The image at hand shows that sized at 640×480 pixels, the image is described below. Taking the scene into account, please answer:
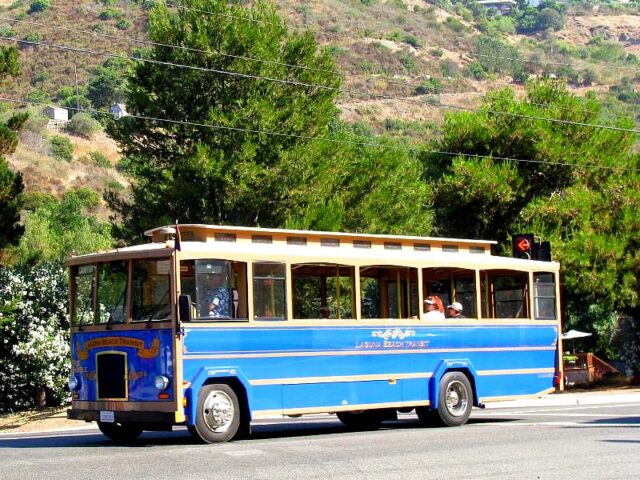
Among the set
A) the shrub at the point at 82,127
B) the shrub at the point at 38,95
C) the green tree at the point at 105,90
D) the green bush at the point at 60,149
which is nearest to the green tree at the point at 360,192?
the green bush at the point at 60,149

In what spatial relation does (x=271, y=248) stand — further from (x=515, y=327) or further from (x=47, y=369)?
(x=47, y=369)

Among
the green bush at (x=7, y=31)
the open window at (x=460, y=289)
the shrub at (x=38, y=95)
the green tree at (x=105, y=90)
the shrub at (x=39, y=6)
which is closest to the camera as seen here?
the open window at (x=460, y=289)

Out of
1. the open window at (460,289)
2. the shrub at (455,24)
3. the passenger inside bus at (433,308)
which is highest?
the shrub at (455,24)

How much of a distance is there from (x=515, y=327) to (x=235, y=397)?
6617mm

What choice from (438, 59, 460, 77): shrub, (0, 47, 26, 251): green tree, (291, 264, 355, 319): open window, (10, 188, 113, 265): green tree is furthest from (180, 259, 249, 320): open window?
(438, 59, 460, 77): shrub

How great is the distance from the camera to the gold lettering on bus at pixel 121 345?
1612cm

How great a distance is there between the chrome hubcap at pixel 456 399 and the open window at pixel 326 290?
2521mm

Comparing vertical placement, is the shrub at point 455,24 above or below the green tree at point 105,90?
above

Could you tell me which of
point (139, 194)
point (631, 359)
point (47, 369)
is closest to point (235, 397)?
point (47, 369)

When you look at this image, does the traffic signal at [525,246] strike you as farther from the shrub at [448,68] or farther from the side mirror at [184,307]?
the shrub at [448,68]

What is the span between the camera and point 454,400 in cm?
1978

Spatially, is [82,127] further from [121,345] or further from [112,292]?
[121,345]

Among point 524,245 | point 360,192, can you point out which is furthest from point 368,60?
point 524,245

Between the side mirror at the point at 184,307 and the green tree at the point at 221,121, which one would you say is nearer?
the side mirror at the point at 184,307
